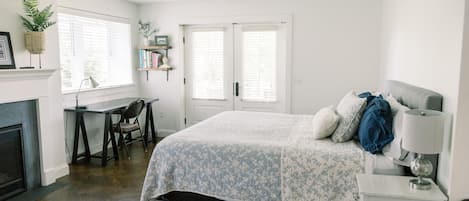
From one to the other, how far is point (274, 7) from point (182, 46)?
166 cm

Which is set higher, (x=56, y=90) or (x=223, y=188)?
(x=56, y=90)

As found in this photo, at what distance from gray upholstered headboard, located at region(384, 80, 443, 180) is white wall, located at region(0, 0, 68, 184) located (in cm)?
356

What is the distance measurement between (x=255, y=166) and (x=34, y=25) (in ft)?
8.92

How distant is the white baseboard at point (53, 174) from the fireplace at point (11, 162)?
0.72 feet

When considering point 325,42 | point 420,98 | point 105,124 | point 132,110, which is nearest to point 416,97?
point 420,98

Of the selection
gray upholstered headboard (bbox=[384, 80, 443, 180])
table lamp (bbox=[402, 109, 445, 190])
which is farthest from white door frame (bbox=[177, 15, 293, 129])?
table lamp (bbox=[402, 109, 445, 190])

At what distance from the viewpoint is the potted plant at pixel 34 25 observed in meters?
3.47

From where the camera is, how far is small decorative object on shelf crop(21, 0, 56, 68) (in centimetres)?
347

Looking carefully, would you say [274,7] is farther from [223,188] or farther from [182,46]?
[223,188]

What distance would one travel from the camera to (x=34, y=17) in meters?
3.51

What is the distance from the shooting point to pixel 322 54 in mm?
4902

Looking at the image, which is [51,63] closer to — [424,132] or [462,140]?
[424,132]

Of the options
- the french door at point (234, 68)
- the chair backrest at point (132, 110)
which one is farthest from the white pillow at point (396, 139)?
the chair backrest at point (132, 110)

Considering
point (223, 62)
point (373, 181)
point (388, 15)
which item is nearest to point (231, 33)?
point (223, 62)
